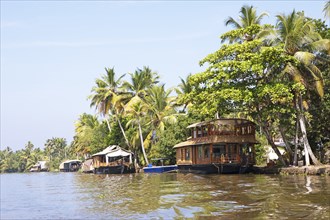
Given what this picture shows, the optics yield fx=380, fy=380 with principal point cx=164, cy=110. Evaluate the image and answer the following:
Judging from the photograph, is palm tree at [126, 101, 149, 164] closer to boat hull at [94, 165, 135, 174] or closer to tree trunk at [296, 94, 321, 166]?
boat hull at [94, 165, 135, 174]

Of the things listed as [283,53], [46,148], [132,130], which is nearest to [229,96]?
[283,53]

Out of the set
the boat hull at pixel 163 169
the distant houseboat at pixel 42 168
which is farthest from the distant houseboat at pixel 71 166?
the boat hull at pixel 163 169

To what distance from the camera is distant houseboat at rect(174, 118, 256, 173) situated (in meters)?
28.4

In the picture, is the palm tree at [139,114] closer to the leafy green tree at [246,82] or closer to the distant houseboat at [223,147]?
the distant houseboat at [223,147]

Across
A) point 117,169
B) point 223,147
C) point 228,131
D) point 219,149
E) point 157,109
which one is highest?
point 157,109

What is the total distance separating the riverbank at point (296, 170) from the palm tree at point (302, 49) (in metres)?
1.17

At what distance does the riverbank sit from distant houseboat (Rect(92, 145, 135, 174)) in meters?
18.6

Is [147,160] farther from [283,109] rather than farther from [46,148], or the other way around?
[46,148]

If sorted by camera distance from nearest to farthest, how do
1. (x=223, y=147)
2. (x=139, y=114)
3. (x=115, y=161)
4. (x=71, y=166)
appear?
(x=223, y=147), (x=139, y=114), (x=115, y=161), (x=71, y=166)

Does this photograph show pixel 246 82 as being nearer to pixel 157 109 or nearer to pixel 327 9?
pixel 327 9

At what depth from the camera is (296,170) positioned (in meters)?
23.9

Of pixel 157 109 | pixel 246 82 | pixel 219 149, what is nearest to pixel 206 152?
pixel 219 149

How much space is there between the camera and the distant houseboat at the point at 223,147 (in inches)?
1118

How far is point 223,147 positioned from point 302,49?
9794mm
